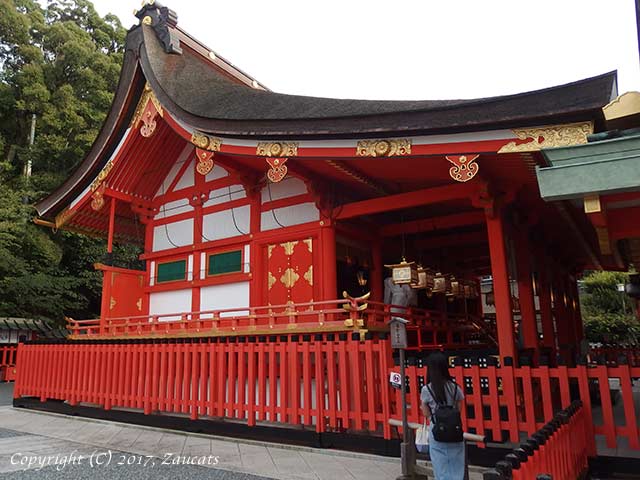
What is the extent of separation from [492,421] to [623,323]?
2196cm

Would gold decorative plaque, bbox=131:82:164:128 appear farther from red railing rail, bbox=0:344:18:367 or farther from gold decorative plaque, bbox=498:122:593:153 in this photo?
red railing rail, bbox=0:344:18:367

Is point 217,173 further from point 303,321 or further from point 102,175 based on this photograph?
point 303,321

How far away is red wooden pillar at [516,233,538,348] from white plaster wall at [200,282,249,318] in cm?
543

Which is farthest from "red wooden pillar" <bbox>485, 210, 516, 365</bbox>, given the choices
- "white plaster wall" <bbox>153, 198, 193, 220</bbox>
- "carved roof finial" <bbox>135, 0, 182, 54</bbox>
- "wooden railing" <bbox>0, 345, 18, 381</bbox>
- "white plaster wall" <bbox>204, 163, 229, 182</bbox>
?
"wooden railing" <bbox>0, 345, 18, 381</bbox>

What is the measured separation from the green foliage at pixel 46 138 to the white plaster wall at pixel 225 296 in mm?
10122

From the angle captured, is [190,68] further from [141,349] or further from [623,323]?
[623,323]

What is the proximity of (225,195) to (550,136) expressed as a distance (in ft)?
24.4

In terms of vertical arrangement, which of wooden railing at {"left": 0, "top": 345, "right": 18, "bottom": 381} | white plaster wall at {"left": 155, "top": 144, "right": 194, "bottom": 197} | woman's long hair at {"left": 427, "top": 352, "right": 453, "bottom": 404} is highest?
white plaster wall at {"left": 155, "top": 144, "right": 194, "bottom": 197}

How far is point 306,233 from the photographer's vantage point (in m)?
9.40

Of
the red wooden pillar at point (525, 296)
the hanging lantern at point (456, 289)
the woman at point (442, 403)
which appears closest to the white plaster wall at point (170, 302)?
the hanging lantern at point (456, 289)

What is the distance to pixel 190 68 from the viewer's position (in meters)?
11.1

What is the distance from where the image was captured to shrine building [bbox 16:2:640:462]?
231 inches

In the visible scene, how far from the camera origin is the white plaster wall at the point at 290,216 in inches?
372

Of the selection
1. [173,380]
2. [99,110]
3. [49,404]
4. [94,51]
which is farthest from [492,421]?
[94,51]
